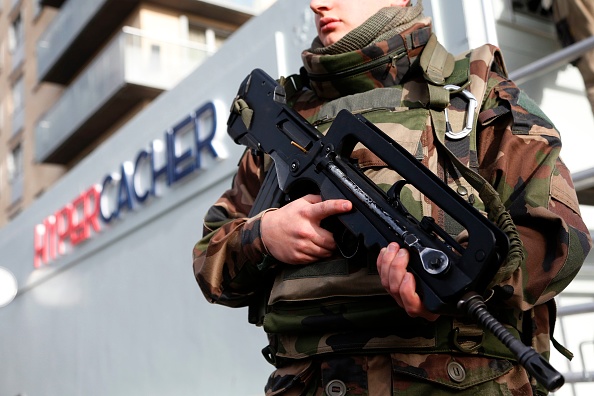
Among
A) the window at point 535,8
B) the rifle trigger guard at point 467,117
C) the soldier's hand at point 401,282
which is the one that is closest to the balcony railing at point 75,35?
the window at point 535,8

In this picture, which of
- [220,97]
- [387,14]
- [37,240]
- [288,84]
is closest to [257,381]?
[220,97]

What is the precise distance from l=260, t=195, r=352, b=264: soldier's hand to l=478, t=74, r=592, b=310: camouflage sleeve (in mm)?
341

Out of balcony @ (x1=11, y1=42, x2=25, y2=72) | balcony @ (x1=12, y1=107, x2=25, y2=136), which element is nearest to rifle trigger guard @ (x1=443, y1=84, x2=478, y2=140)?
balcony @ (x1=12, y1=107, x2=25, y2=136)

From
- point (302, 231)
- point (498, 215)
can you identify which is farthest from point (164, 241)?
point (498, 215)

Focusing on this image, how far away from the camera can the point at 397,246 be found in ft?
4.28

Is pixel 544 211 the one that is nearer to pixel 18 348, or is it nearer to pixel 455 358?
pixel 455 358

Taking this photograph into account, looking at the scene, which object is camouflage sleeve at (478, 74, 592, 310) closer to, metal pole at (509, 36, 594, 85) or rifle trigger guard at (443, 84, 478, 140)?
rifle trigger guard at (443, 84, 478, 140)

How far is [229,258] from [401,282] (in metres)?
0.58

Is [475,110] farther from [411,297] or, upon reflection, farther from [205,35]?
[205,35]

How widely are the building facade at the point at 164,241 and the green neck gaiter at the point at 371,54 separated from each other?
4.18ft

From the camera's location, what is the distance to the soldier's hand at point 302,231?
1466 millimetres

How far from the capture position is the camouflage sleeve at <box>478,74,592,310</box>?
1.38 m

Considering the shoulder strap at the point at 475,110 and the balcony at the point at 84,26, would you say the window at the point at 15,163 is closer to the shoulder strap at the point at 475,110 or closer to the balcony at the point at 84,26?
the balcony at the point at 84,26

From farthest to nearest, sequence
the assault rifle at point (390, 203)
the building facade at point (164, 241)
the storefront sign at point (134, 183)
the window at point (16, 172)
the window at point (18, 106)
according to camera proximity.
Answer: the window at point (18, 106) < the window at point (16, 172) < the storefront sign at point (134, 183) < the building facade at point (164, 241) < the assault rifle at point (390, 203)
